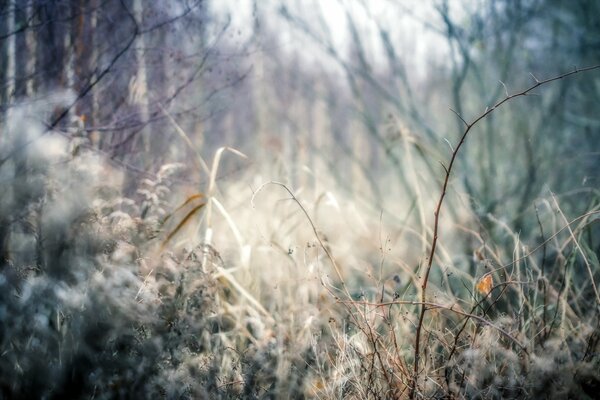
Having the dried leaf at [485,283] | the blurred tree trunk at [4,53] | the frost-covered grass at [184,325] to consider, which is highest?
the blurred tree trunk at [4,53]

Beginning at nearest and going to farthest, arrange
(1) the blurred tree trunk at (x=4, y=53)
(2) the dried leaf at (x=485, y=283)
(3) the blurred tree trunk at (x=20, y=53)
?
(2) the dried leaf at (x=485, y=283) < (1) the blurred tree trunk at (x=4, y=53) < (3) the blurred tree trunk at (x=20, y=53)

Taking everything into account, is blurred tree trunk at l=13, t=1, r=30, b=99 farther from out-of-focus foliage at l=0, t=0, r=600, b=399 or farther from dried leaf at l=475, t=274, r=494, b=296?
dried leaf at l=475, t=274, r=494, b=296

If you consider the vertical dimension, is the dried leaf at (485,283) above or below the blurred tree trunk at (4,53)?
below

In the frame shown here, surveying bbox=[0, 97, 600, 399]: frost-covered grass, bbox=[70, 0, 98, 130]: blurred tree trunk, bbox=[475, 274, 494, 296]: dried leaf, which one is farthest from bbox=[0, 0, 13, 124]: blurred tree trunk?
bbox=[475, 274, 494, 296]: dried leaf

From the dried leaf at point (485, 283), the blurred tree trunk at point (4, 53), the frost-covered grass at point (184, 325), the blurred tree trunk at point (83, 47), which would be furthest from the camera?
the blurred tree trunk at point (83, 47)

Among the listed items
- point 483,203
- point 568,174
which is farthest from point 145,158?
point 568,174

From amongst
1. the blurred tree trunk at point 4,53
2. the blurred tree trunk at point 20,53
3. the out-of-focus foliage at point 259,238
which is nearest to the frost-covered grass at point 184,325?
the out-of-focus foliage at point 259,238

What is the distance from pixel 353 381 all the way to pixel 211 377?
1.88 ft

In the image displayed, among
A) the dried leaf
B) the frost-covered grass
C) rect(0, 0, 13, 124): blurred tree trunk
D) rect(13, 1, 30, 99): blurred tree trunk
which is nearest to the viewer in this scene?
the frost-covered grass

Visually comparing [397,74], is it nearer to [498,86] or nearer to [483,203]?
[498,86]

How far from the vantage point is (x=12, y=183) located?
2.53 metres

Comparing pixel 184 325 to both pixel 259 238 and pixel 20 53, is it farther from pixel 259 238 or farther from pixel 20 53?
pixel 20 53

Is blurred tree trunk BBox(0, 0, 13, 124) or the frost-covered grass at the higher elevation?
blurred tree trunk BBox(0, 0, 13, 124)

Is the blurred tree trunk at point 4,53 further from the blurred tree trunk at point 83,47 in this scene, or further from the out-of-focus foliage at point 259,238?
the blurred tree trunk at point 83,47
